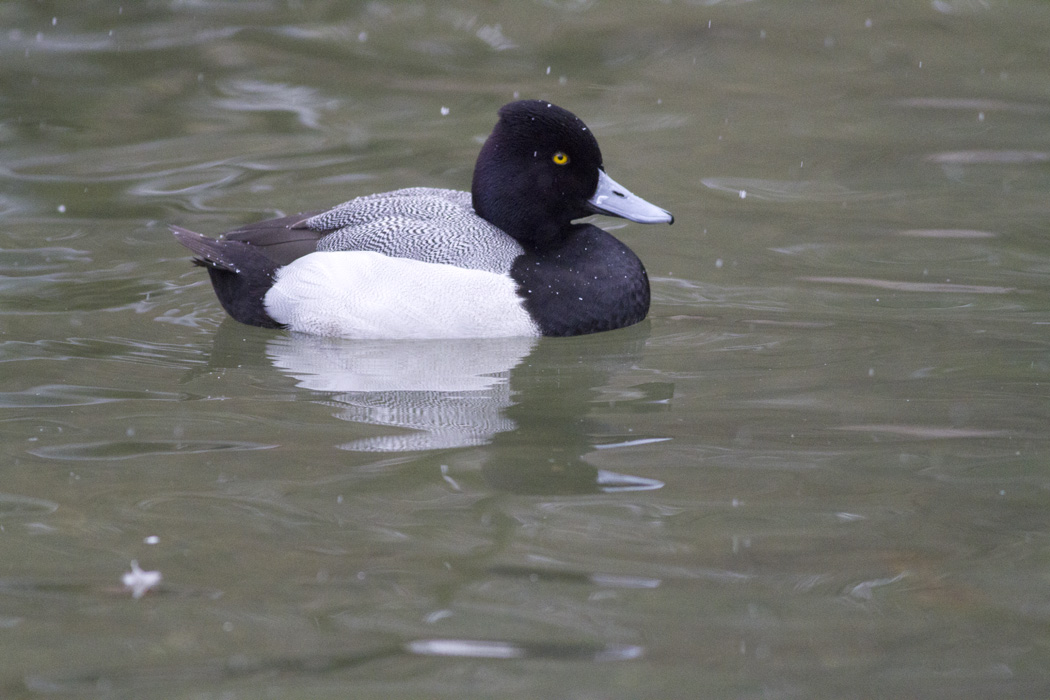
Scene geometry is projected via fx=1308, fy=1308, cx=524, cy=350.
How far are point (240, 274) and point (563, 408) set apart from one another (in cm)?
188

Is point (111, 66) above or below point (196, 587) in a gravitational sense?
above

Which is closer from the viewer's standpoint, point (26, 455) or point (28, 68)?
point (26, 455)

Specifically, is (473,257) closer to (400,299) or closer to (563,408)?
(400,299)

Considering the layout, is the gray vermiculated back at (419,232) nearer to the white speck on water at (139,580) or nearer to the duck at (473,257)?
the duck at (473,257)

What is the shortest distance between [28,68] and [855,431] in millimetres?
8280

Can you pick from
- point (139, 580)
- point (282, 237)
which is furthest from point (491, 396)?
point (139, 580)

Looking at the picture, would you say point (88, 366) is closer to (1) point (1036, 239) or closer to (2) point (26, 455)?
(2) point (26, 455)

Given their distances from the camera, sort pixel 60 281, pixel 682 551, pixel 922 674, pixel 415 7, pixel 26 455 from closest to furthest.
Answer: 1. pixel 922 674
2. pixel 682 551
3. pixel 26 455
4. pixel 60 281
5. pixel 415 7

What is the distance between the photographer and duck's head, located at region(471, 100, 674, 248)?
20.3 feet

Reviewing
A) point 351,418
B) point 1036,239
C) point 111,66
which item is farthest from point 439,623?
point 111,66

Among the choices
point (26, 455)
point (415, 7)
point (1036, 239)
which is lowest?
point (26, 455)

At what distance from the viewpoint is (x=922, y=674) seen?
130 inches

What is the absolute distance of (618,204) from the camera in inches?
249

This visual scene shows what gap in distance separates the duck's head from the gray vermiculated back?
0.13m
